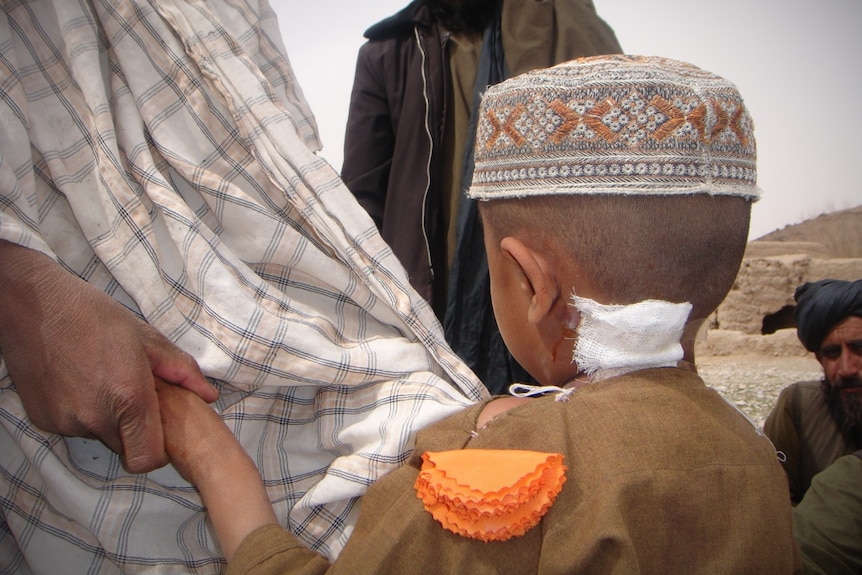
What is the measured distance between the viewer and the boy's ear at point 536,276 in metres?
0.80

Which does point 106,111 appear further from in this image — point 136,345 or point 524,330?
point 524,330

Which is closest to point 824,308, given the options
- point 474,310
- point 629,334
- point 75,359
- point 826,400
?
point 826,400

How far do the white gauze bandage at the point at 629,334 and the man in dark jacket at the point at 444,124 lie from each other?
0.85m

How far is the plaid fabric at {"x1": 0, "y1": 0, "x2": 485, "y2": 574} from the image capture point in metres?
0.89

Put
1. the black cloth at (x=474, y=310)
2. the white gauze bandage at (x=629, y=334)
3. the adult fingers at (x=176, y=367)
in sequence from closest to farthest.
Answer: the white gauze bandage at (x=629, y=334) → the adult fingers at (x=176, y=367) → the black cloth at (x=474, y=310)

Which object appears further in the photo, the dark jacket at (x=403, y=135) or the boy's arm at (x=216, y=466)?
the dark jacket at (x=403, y=135)

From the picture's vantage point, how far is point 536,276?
0.81 m

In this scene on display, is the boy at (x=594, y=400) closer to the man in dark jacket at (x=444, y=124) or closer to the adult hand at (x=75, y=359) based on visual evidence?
the adult hand at (x=75, y=359)

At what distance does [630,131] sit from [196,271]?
66 cm

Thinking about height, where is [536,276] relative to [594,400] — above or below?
above

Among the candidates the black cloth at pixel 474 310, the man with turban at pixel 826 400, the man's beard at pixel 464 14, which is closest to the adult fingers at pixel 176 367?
the black cloth at pixel 474 310

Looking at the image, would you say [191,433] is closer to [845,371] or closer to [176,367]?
[176,367]

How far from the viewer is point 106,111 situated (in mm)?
994

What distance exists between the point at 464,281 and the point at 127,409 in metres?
1.01
